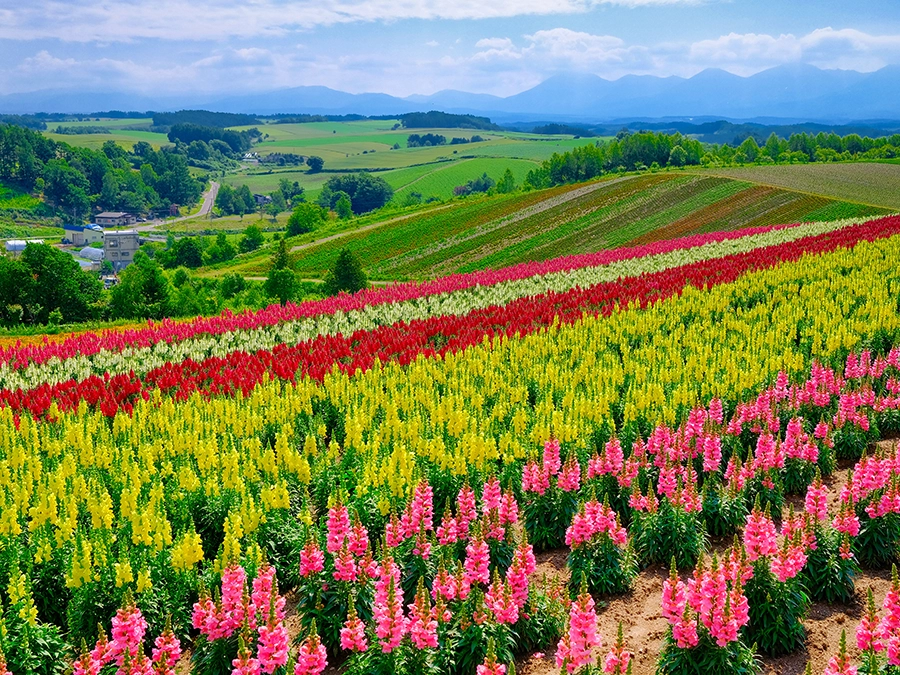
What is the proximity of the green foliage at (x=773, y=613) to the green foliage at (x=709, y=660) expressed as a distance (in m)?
0.71

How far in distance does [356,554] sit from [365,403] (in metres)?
6.11

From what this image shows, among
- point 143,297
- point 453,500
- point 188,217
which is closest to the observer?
point 453,500

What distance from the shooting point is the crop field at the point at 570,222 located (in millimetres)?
60562

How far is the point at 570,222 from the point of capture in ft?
228

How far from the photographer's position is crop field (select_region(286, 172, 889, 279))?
199ft

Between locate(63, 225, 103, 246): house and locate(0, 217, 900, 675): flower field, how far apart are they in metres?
139

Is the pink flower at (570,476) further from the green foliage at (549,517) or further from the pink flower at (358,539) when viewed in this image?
the pink flower at (358,539)

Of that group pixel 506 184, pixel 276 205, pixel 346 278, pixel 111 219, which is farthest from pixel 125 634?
pixel 111 219

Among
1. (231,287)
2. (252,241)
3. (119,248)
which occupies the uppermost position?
(252,241)

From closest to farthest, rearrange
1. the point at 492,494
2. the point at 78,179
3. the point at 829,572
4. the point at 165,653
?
the point at 165,653
the point at 829,572
the point at 492,494
the point at 78,179

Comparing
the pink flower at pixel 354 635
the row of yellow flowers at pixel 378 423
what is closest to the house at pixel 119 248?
the row of yellow flowers at pixel 378 423

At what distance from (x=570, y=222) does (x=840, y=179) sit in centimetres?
2859

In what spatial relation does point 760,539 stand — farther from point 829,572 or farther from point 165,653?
point 165,653

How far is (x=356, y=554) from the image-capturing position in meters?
8.75
